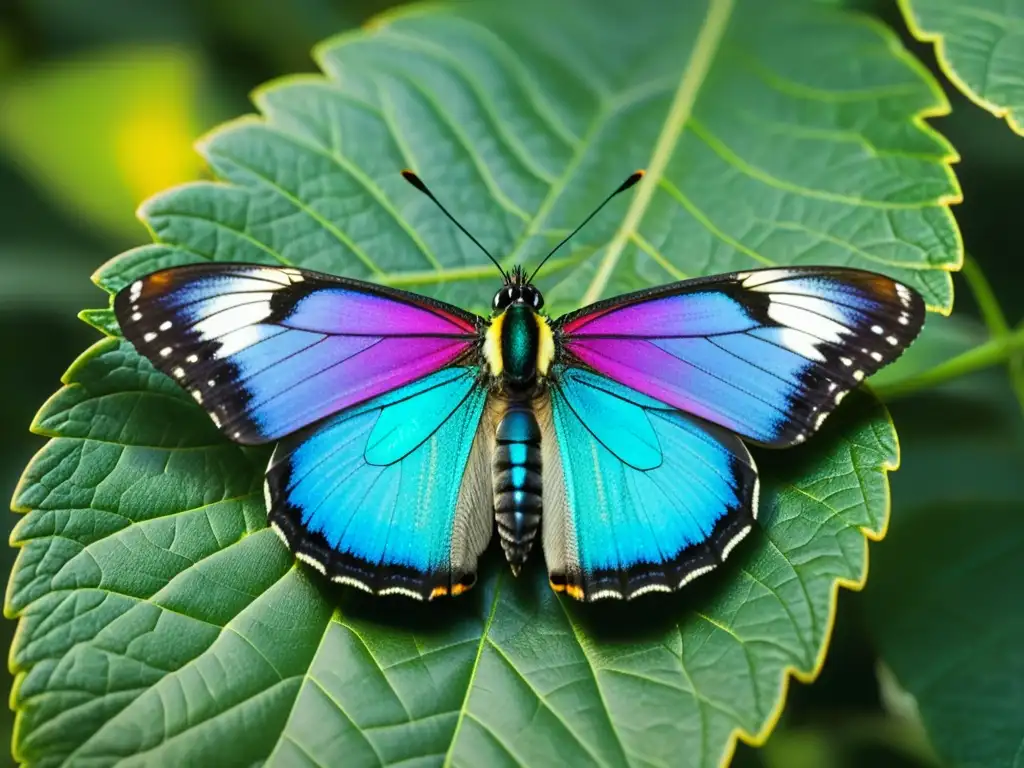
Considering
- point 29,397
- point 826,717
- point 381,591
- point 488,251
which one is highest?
point 488,251

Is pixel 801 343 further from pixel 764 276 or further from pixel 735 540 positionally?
pixel 735 540

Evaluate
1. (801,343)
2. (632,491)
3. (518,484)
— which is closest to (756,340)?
(801,343)

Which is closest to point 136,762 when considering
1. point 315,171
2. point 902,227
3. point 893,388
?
point 315,171

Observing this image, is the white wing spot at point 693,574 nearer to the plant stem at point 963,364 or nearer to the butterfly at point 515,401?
the butterfly at point 515,401

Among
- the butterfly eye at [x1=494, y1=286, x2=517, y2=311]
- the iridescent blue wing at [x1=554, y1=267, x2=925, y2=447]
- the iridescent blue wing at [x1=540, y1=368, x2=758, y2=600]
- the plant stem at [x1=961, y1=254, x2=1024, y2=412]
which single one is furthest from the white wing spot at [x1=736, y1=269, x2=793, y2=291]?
the plant stem at [x1=961, y1=254, x2=1024, y2=412]

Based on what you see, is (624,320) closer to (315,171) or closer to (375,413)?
(375,413)

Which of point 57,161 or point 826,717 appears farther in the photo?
point 57,161
